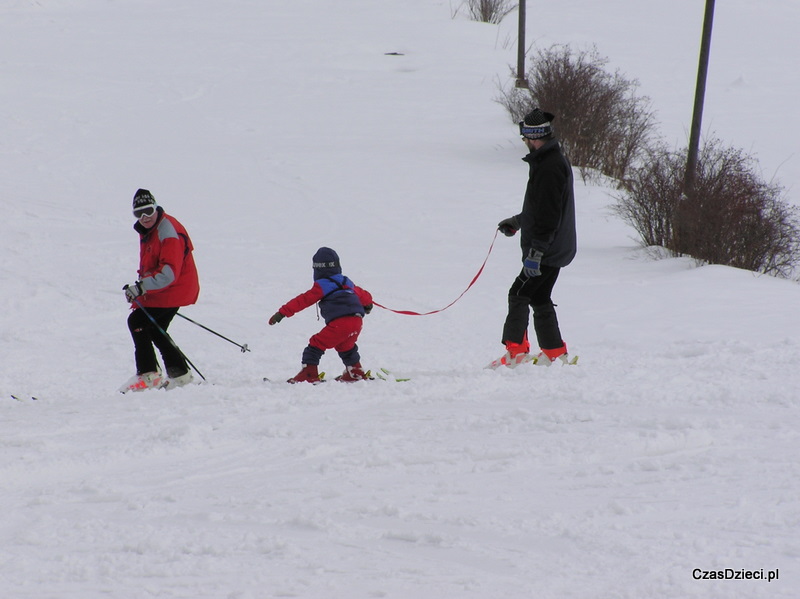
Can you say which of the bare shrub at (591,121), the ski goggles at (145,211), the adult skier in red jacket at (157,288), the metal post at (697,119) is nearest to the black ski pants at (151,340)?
the adult skier in red jacket at (157,288)

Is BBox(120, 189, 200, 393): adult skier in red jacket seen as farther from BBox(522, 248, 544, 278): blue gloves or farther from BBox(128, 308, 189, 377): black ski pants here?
BBox(522, 248, 544, 278): blue gloves

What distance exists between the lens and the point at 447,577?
2842mm

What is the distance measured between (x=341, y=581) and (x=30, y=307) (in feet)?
22.9

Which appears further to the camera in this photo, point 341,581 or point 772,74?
point 772,74

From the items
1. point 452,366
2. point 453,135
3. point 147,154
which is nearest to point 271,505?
point 452,366

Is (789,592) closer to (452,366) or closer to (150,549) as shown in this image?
(150,549)

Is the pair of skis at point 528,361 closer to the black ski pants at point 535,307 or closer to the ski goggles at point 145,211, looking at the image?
the black ski pants at point 535,307

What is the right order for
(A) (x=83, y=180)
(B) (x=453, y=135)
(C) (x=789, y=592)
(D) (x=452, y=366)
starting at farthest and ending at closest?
(B) (x=453, y=135), (A) (x=83, y=180), (D) (x=452, y=366), (C) (x=789, y=592)

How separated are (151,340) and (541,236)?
9.46 feet

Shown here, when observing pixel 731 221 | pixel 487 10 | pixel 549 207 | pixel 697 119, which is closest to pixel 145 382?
pixel 549 207

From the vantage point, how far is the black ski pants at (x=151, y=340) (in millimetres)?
5914

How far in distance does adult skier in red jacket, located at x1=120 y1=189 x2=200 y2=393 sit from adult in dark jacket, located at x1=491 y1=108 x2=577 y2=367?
2.26 metres

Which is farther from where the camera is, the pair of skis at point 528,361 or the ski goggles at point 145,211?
the pair of skis at point 528,361

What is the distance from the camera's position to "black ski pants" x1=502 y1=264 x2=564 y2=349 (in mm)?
5590
